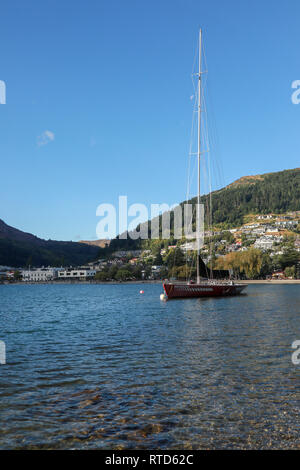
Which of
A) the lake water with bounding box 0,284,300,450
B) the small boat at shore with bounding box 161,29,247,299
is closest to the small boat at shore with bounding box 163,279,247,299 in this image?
the small boat at shore with bounding box 161,29,247,299

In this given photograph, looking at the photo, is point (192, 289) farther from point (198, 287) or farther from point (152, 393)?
point (152, 393)

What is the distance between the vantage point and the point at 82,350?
21.6 m

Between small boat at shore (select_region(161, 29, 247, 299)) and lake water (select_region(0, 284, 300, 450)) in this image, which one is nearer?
lake water (select_region(0, 284, 300, 450))

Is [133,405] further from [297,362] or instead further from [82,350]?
[82,350]

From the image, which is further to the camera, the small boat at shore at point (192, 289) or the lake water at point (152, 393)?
the small boat at shore at point (192, 289)

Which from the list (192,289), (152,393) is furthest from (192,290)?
(152,393)

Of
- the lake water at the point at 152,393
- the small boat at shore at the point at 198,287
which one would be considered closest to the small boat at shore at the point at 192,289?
the small boat at shore at the point at 198,287

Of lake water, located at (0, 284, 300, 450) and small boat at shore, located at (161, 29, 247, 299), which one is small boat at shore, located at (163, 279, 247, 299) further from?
lake water, located at (0, 284, 300, 450)

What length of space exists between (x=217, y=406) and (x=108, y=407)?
3.07 metres

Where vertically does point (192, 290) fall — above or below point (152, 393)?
above

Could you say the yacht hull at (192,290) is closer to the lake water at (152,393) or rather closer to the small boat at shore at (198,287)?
the small boat at shore at (198,287)

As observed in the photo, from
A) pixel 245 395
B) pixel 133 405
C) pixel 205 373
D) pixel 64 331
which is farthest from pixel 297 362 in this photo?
pixel 64 331

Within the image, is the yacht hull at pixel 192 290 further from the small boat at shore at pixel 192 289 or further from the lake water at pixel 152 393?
the lake water at pixel 152 393

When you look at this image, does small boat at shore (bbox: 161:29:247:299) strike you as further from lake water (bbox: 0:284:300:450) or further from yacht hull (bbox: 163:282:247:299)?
lake water (bbox: 0:284:300:450)
